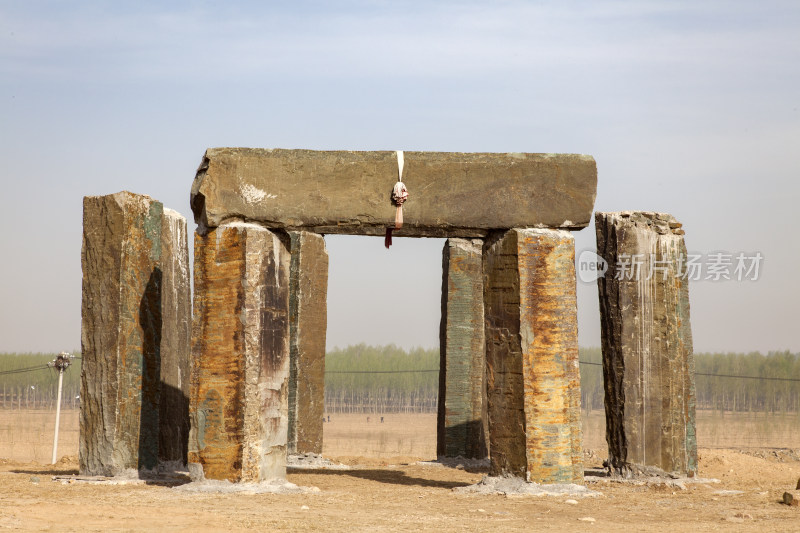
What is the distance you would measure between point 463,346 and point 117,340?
5.79 metres

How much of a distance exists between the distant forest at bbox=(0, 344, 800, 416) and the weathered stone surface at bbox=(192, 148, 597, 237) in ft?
92.3

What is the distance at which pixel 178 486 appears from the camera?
372 inches

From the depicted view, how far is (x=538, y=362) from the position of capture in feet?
30.3

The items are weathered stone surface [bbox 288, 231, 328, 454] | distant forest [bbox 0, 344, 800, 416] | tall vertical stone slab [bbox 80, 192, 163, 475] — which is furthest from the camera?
distant forest [bbox 0, 344, 800, 416]

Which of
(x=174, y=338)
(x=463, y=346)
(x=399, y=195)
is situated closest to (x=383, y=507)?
(x=399, y=195)

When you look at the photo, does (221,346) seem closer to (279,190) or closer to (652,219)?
(279,190)

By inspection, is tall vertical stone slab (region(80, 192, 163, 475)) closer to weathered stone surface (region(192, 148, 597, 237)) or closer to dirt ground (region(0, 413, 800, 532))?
dirt ground (region(0, 413, 800, 532))

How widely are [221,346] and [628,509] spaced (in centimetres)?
402

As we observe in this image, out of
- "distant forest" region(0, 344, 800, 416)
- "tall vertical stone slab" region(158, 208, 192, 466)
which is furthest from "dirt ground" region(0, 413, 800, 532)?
"distant forest" region(0, 344, 800, 416)

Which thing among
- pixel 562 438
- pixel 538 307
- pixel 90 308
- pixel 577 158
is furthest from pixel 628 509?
pixel 90 308

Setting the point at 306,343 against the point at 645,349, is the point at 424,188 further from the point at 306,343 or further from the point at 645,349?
the point at 306,343

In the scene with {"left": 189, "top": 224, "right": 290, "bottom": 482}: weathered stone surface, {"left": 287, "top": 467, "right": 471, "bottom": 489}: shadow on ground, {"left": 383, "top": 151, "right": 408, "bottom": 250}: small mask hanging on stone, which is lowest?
{"left": 287, "top": 467, "right": 471, "bottom": 489}: shadow on ground

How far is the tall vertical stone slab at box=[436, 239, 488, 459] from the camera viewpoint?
14.3 meters

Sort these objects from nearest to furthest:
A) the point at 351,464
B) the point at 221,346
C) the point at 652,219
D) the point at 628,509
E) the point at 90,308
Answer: the point at 628,509, the point at 221,346, the point at 90,308, the point at 652,219, the point at 351,464
